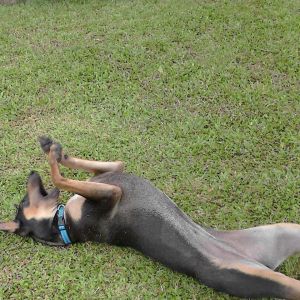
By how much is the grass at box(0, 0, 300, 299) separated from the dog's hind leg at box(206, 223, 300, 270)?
12 centimetres

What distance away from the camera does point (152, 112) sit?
567cm

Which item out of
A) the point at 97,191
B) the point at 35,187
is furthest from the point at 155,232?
the point at 35,187

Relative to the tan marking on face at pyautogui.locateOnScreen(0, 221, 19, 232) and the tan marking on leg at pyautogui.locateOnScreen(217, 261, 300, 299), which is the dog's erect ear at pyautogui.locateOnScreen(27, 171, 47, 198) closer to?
the tan marking on face at pyautogui.locateOnScreen(0, 221, 19, 232)

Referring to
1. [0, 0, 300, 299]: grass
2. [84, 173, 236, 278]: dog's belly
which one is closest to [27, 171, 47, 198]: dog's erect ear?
[0, 0, 300, 299]: grass

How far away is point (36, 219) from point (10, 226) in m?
0.25

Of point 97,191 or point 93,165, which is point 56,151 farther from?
point 97,191

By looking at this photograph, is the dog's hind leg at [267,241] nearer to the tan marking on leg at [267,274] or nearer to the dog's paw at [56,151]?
the tan marking on leg at [267,274]

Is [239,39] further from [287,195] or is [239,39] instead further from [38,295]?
[38,295]

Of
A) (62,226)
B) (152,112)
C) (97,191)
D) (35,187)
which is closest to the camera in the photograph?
(97,191)

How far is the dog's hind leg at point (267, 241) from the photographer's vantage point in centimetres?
402

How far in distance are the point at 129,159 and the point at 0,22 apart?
3.56 meters

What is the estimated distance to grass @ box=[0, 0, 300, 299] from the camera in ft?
13.9

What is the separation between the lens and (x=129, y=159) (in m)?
5.11

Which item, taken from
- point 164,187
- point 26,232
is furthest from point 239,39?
point 26,232
